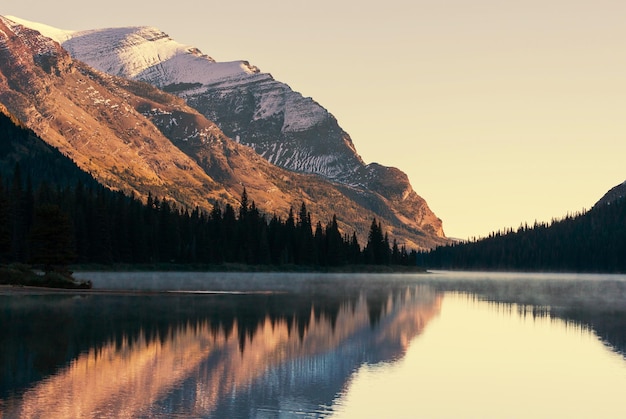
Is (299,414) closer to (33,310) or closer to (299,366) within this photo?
(299,366)

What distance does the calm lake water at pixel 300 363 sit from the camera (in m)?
33.3

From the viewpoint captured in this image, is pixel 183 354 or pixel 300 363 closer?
pixel 300 363

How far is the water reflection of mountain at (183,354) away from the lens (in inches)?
1304

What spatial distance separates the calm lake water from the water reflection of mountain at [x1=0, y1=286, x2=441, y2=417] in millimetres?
87

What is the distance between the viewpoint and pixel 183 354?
45.9m

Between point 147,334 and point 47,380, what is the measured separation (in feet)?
57.8

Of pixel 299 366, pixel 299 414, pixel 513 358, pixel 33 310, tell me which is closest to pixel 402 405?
pixel 299 414

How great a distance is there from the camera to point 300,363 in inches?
1735

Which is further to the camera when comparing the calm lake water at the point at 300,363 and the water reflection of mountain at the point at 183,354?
the calm lake water at the point at 300,363

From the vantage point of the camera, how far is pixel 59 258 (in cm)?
11531

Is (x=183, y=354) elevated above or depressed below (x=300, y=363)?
above

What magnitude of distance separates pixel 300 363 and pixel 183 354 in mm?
6091

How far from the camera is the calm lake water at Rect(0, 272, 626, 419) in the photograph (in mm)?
33312

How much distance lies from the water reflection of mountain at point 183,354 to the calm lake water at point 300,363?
9 cm
